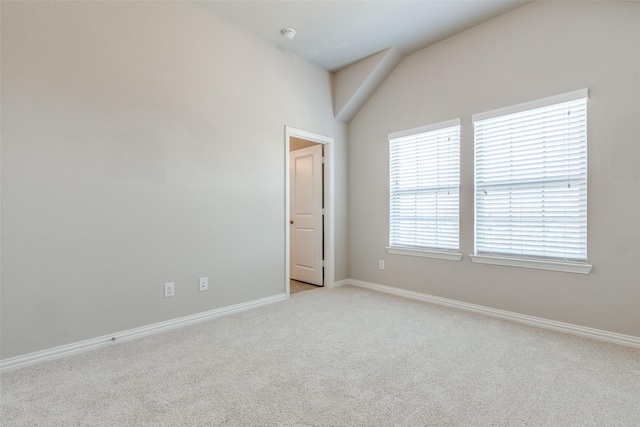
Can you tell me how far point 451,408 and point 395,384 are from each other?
33 cm

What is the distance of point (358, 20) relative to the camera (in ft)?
10.2

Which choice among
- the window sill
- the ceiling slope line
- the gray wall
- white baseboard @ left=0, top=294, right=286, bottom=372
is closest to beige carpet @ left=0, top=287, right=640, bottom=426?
white baseboard @ left=0, top=294, right=286, bottom=372

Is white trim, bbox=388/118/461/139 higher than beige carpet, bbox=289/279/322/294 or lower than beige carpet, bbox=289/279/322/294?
higher

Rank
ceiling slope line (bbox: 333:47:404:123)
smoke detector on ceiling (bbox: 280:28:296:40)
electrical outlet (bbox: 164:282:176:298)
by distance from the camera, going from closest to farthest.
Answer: electrical outlet (bbox: 164:282:176:298), smoke detector on ceiling (bbox: 280:28:296:40), ceiling slope line (bbox: 333:47:404:123)

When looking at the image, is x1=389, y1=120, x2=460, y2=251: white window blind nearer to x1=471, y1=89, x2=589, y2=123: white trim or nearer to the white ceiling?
x1=471, y1=89, x2=589, y2=123: white trim

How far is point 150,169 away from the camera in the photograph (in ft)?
8.82

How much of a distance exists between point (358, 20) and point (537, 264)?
2850 mm

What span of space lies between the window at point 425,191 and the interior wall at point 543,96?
0.32 feet

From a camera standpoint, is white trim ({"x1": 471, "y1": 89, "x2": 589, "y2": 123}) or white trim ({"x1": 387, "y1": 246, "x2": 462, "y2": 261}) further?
white trim ({"x1": 387, "y1": 246, "x2": 462, "y2": 261})

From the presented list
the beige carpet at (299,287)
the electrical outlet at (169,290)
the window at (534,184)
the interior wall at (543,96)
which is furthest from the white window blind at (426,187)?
the electrical outlet at (169,290)

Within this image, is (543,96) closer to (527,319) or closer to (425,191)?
(425,191)

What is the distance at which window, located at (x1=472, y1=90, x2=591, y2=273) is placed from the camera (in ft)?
8.73

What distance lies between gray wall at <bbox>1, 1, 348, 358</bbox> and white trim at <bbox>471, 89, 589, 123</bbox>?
7.06 feet

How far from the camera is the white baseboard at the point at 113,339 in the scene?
2.11m
